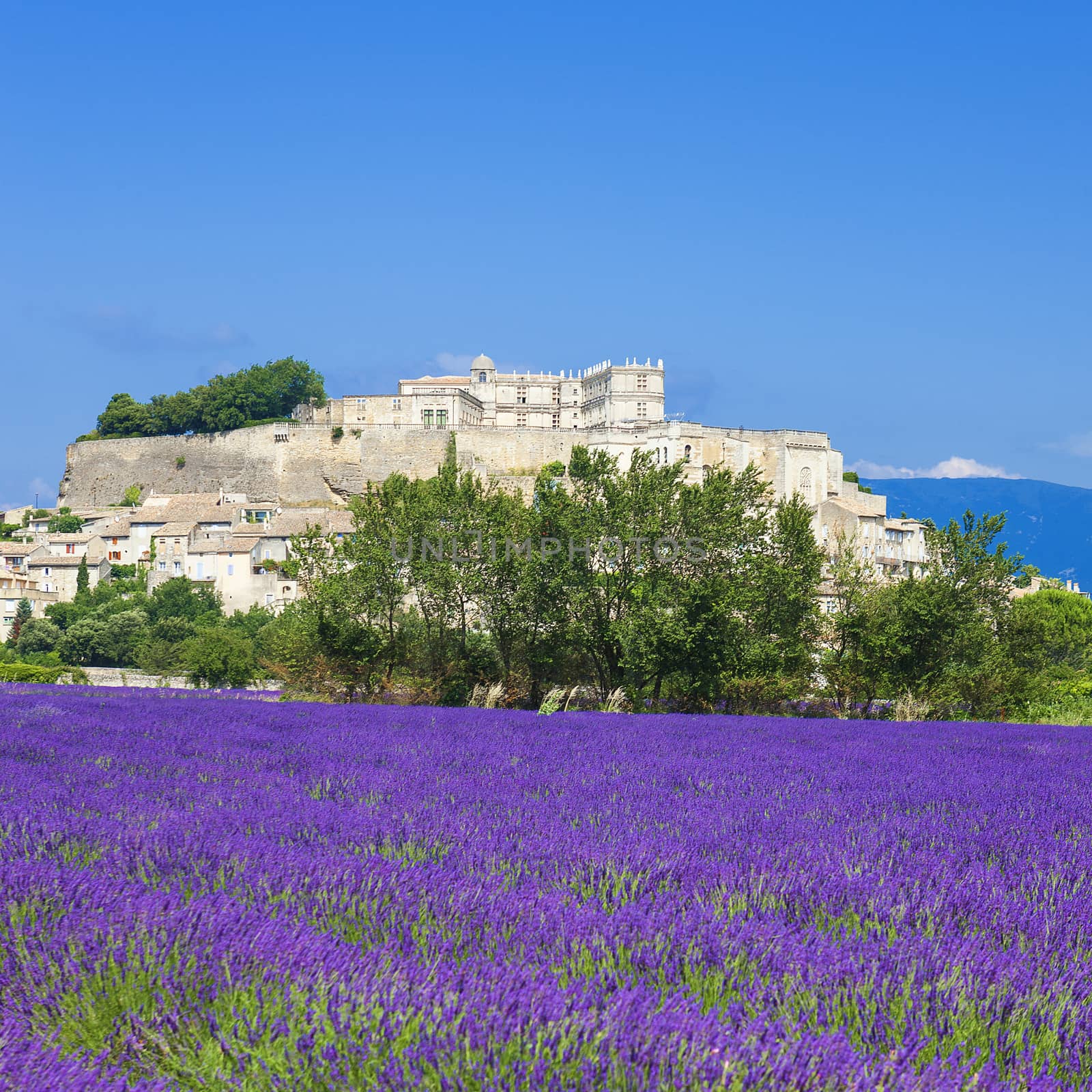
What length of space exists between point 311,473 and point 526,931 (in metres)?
77.0

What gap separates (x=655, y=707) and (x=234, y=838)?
14.6 m

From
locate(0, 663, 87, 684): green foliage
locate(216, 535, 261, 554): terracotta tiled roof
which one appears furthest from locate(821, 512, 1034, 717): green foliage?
locate(216, 535, 261, 554): terracotta tiled roof

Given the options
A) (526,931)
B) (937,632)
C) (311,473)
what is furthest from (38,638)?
(526,931)

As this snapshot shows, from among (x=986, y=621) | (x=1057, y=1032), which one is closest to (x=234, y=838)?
(x=1057, y=1032)

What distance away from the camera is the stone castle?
75.8 m

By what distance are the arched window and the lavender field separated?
72.1 meters

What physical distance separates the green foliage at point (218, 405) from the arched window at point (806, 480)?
129ft

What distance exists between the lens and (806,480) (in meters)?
77.1

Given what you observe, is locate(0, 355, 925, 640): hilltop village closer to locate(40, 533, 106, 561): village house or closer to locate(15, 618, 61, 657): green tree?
locate(40, 533, 106, 561): village house

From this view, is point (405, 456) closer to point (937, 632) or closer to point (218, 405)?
point (218, 405)

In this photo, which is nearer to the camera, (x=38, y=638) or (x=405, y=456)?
(x=38, y=638)

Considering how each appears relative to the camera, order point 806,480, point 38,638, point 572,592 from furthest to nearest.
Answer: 1. point 806,480
2. point 38,638
3. point 572,592

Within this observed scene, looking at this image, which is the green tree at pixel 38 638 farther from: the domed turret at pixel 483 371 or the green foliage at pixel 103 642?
the domed turret at pixel 483 371

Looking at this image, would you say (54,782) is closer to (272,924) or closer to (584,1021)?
(272,924)
